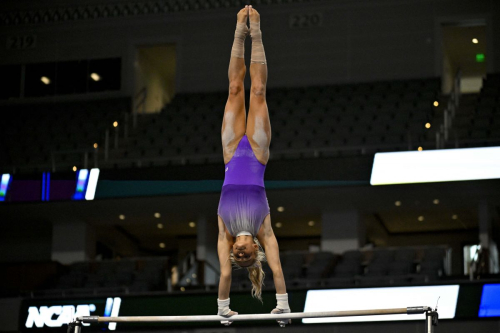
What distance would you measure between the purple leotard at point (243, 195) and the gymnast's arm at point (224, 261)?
A: 0.30 ft

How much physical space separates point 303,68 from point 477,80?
19.2 feet

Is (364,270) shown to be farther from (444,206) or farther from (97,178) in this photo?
(97,178)

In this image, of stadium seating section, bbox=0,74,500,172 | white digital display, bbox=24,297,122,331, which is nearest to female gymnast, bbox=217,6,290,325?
white digital display, bbox=24,297,122,331

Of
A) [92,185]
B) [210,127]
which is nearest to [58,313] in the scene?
[92,185]

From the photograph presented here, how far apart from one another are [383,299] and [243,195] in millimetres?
7603

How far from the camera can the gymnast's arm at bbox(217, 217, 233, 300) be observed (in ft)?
25.4

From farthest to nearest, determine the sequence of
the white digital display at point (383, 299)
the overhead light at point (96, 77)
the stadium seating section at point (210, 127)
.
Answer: the overhead light at point (96, 77)
the stadium seating section at point (210, 127)
the white digital display at point (383, 299)

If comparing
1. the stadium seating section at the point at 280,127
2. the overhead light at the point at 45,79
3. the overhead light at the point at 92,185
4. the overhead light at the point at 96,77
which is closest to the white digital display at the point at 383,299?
the stadium seating section at the point at 280,127

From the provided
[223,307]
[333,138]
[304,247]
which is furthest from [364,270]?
[223,307]

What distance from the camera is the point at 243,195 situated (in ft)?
25.6

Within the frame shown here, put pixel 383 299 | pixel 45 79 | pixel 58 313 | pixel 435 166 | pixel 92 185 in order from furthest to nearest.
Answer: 1. pixel 45 79
2. pixel 92 185
3. pixel 435 166
4. pixel 58 313
5. pixel 383 299

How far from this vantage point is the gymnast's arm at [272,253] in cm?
771

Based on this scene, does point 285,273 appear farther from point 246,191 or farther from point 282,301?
point 246,191

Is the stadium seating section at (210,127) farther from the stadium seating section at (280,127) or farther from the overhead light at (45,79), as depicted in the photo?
the overhead light at (45,79)
